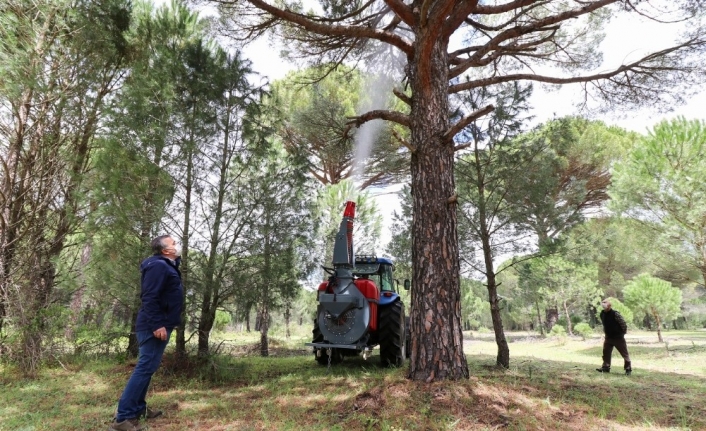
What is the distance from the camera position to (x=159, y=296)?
9.50 feet

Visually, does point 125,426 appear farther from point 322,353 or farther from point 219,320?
point 219,320

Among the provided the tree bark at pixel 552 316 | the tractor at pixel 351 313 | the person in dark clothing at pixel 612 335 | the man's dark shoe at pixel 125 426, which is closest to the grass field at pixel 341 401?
the man's dark shoe at pixel 125 426

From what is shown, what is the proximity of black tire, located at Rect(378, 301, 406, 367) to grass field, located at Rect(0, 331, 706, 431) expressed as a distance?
618mm

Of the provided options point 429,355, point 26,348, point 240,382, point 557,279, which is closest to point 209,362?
point 240,382

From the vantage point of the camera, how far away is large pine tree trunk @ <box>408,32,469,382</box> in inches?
134

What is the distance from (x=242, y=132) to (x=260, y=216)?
136 cm

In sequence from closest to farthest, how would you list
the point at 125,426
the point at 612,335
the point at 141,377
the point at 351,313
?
the point at 125,426 → the point at 141,377 → the point at 351,313 → the point at 612,335

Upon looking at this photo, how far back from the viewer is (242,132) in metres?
5.27

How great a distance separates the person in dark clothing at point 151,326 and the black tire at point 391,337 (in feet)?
10.7

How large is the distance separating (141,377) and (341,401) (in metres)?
1.77

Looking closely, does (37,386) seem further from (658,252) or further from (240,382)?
(658,252)

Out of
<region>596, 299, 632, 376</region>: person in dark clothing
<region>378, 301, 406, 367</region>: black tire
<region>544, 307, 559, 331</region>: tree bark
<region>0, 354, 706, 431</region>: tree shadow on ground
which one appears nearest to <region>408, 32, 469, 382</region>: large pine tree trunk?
<region>0, 354, 706, 431</region>: tree shadow on ground

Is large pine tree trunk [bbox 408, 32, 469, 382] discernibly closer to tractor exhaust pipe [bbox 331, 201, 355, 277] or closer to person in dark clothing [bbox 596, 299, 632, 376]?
tractor exhaust pipe [bbox 331, 201, 355, 277]

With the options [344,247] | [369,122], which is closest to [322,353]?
[344,247]
